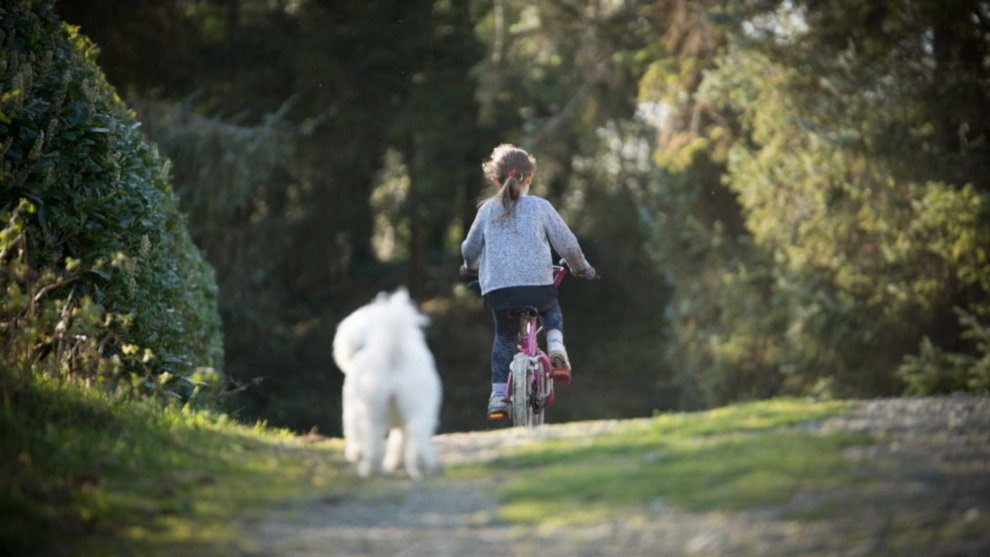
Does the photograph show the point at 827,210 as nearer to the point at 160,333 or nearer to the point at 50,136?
the point at 160,333

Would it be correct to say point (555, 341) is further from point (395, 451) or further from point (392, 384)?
point (392, 384)

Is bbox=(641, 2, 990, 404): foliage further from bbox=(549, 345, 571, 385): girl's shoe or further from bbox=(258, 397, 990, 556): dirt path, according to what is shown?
bbox=(258, 397, 990, 556): dirt path

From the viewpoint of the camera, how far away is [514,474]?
5770 mm

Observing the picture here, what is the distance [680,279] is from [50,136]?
14735 mm

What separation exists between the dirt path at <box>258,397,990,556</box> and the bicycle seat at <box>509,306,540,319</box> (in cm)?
290

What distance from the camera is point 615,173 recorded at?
29.8 meters

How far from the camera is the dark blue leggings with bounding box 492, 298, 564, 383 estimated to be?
8.66 metres

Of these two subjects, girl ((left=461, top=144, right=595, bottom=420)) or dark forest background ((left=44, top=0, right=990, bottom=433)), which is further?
dark forest background ((left=44, top=0, right=990, bottom=433))

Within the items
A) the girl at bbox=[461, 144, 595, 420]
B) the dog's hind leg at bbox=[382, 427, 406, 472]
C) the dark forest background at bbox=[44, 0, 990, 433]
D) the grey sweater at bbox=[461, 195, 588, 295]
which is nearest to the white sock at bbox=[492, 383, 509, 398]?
the girl at bbox=[461, 144, 595, 420]

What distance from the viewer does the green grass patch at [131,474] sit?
4801 millimetres

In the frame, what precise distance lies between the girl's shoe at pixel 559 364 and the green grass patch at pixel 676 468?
72.6 inches

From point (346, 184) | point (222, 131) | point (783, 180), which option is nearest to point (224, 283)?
point (222, 131)

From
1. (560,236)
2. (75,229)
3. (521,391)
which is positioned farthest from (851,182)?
(75,229)

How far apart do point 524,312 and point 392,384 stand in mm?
3222
